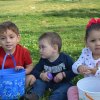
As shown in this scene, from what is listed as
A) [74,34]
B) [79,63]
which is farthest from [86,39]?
[74,34]

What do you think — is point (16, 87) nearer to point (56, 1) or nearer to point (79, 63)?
point (79, 63)

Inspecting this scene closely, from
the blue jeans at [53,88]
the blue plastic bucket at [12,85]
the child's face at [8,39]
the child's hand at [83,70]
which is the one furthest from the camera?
the child's face at [8,39]

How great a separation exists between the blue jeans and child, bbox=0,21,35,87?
0.20 meters

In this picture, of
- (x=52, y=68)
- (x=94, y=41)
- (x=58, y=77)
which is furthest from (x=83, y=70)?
(x=52, y=68)

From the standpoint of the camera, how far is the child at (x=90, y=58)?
434 cm

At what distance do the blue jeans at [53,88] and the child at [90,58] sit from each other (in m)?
0.12

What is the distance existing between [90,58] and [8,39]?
1085mm

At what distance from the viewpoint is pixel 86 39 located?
4473 millimetres

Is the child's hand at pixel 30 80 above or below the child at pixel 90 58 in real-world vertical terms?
below

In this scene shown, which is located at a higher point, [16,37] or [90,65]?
[16,37]

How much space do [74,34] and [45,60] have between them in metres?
5.05

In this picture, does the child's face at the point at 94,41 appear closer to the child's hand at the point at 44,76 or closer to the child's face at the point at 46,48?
the child's face at the point at 46,48

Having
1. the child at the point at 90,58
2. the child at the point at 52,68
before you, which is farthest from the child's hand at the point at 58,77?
the child at the point at 90,58

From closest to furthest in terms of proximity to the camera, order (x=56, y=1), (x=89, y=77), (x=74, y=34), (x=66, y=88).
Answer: (x=89, y=77) < (x=66, y=88) < (x=74, y=34) < (x=56, y=1)
